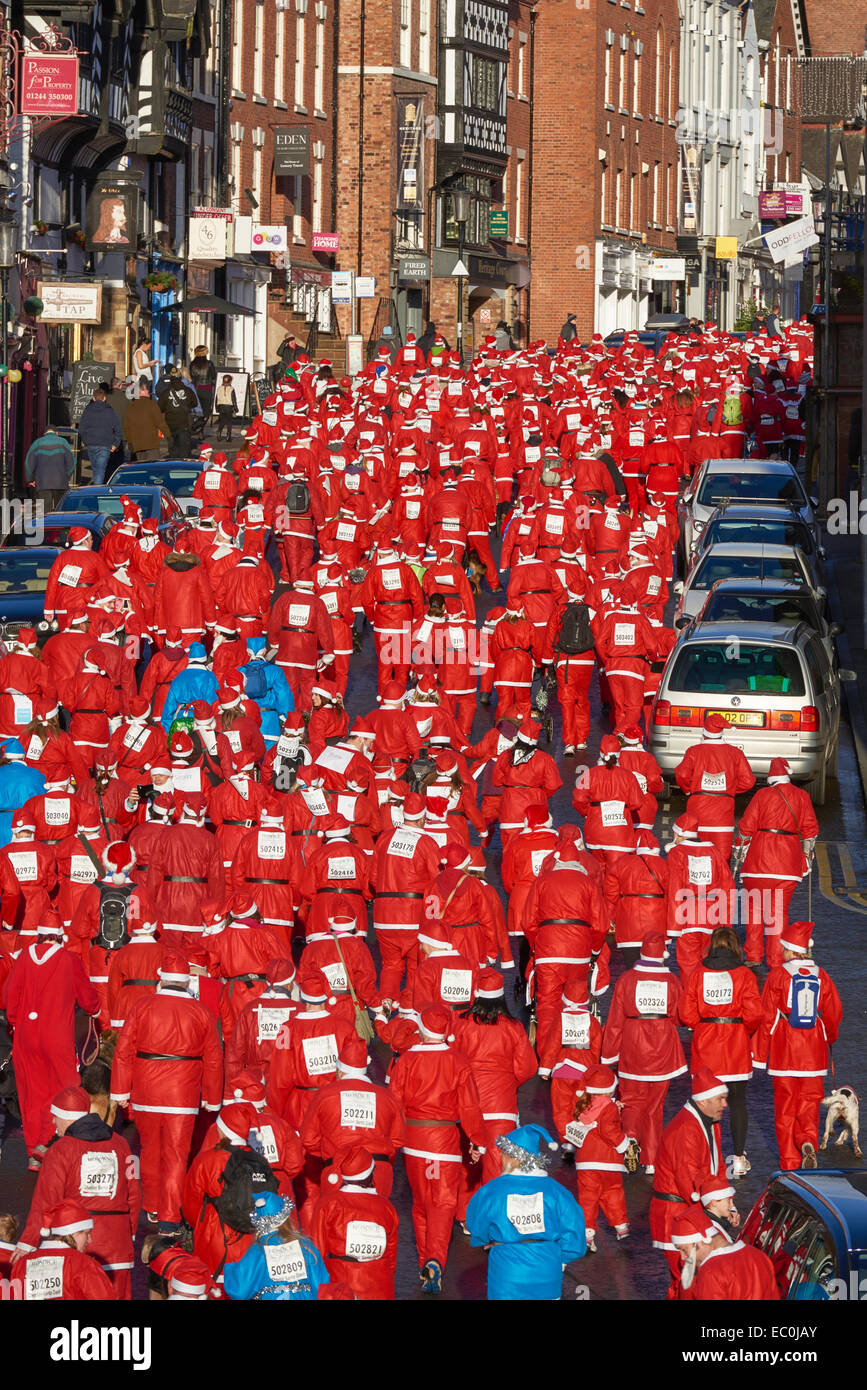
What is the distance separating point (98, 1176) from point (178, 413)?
96.4ft

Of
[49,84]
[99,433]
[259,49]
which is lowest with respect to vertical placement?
[99,433]

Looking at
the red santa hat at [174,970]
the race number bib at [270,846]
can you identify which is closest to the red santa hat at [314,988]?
the red santa hat at [174,970]

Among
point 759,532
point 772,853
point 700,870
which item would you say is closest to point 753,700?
point 772,853

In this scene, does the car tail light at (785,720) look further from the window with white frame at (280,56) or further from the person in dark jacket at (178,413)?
the window with white frame at (280,56)

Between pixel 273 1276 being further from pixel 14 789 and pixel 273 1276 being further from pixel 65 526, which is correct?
pixel 65 526

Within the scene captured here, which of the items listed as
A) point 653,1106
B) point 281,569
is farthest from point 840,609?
point 653,1106

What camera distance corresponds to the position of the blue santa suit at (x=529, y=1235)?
9.55 meters

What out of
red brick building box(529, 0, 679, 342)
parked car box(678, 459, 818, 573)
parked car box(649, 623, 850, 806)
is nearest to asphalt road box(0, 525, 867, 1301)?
parked car box(649, 623, 850, 806)

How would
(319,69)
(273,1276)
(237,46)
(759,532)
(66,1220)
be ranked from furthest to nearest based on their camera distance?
(319,69), (237,46), (759,532), (66,1220), (273,1276)

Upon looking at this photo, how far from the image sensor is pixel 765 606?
21594mm

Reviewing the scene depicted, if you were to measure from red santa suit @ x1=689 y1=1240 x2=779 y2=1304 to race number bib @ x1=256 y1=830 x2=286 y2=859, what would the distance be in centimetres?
625

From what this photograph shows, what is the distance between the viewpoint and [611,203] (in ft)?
258

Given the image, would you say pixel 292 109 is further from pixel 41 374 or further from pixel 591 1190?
pixel 591 1190

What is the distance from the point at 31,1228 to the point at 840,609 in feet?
72.3
